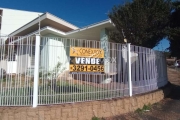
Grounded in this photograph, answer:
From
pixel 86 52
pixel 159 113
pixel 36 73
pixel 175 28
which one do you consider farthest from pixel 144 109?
pixel 175 28

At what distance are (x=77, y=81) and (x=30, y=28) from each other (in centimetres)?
1073

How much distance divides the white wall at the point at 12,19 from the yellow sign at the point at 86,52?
23.1m

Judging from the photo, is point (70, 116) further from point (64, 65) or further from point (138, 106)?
point (138, 106)

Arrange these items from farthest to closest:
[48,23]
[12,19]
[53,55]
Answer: [12,19] → [48,23] → [53,55]

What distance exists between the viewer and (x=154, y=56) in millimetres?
6988

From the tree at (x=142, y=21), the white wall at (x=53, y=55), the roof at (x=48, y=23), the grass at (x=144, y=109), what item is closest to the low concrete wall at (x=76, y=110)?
the grass at (x=144, y=109)

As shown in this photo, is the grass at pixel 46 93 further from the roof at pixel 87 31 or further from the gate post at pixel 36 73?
the roof at pixel 87 31

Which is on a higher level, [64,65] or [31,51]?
[31,51]

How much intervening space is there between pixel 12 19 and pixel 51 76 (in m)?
24.6

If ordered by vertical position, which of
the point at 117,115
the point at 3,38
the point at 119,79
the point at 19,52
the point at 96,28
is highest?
the point at 96,28

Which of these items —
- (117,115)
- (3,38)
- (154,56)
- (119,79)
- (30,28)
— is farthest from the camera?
(30,28)

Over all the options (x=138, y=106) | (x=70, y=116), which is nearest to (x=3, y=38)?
(x=70, y=116)

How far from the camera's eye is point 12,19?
24.8 metres

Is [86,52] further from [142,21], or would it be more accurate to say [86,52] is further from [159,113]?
[142,21]
